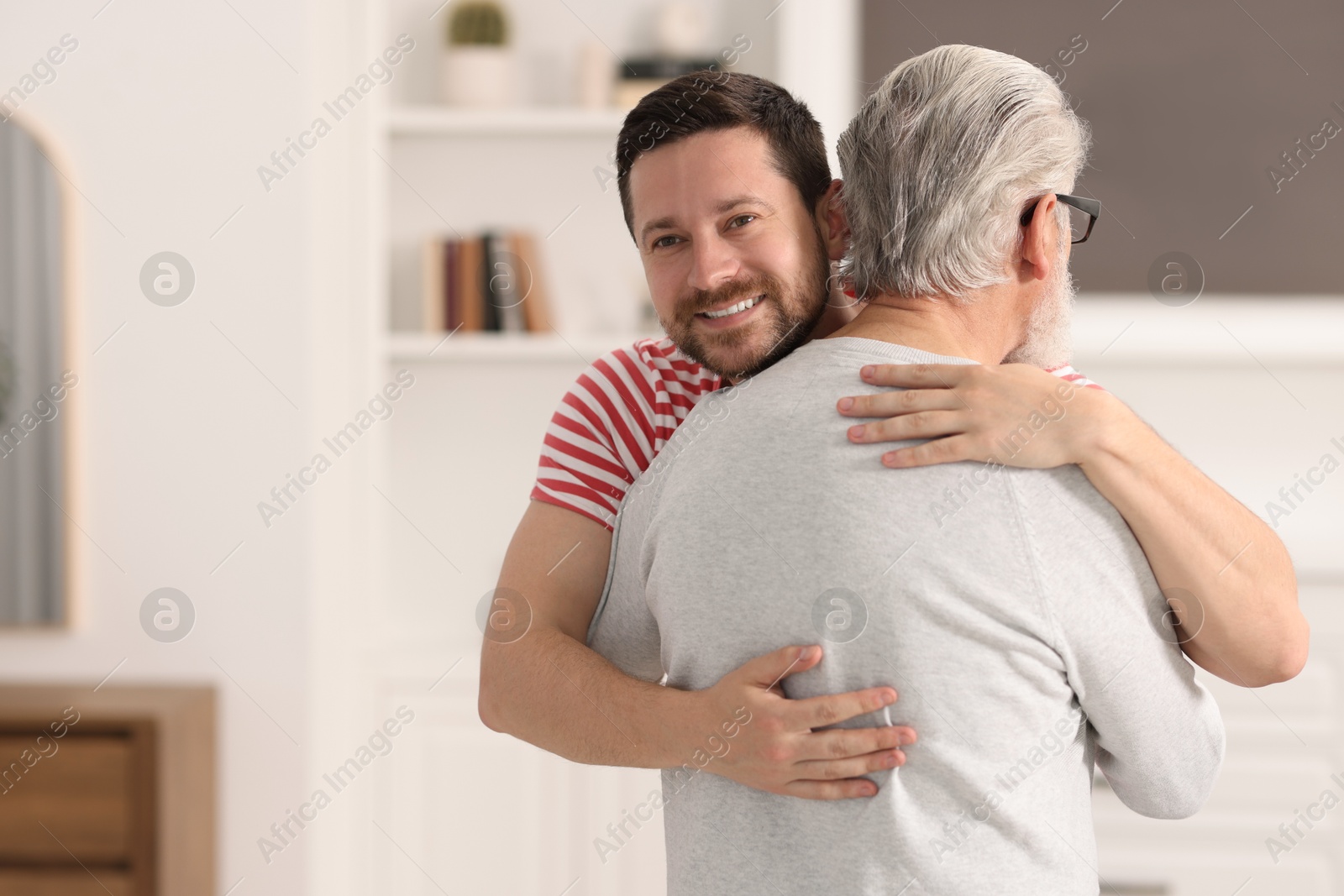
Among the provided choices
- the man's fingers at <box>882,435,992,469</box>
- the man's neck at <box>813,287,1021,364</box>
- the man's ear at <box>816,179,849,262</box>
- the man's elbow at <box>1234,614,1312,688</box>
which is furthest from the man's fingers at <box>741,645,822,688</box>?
the man's ear at <box>816,179,849,262</box>

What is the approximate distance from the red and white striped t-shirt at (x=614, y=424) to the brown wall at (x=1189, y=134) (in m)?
1.75

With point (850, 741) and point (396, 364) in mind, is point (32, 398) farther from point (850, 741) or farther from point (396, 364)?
point (850, 741)

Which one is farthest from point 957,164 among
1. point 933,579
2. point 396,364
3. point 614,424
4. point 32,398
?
point 32,398

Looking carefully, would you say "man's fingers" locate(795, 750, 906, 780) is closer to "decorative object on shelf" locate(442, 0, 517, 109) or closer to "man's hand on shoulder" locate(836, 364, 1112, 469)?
"man's hand on shoulder" locate(836, 364, 1112, 469)

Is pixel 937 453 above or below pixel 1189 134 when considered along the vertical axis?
below

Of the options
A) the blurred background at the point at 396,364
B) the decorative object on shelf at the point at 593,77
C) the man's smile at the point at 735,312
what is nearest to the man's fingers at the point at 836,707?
the man's smile at the point at 735,312

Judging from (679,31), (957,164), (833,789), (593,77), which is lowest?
(833,789)

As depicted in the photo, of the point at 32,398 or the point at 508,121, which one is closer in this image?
the point at 32,398

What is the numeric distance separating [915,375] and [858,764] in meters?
0.30

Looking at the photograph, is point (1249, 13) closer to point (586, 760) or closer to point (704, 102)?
point (704, 102)

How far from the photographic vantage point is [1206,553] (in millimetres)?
830

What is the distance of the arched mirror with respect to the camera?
2553 millimetres

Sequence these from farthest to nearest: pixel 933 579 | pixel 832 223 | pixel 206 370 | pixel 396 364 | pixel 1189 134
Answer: pixel 396 364 → pixel 1189 134 → pixel 206 370 → pixel 832 223 → pixel 933 579

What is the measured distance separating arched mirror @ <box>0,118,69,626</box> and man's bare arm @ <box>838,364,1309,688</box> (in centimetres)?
234
